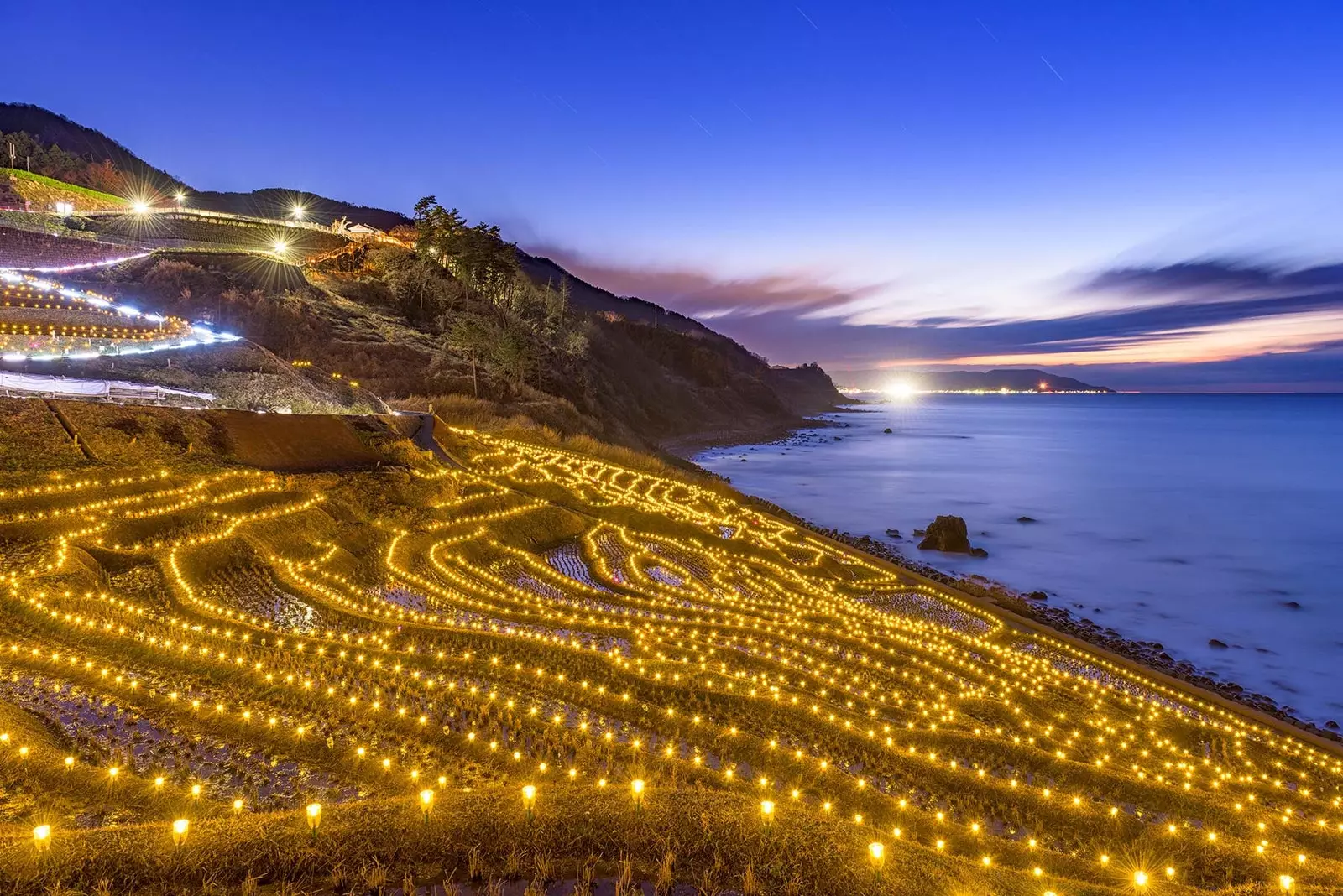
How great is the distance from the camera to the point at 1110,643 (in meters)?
21.0

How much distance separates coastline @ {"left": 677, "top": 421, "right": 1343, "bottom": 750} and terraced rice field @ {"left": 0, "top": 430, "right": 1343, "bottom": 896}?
1.12 metres

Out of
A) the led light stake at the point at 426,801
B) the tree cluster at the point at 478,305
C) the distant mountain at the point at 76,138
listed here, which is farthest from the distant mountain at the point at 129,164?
the led light stake at the point at 426,801

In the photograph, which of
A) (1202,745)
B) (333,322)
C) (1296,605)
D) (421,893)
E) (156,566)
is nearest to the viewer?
(421,893)

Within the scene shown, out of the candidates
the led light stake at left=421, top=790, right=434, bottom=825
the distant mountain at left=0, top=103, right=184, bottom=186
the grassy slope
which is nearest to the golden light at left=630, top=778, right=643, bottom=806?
the led light stake at left=421, top=790, right=434, bottom=825

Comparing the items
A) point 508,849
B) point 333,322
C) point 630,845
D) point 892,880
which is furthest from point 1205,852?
point 333,322

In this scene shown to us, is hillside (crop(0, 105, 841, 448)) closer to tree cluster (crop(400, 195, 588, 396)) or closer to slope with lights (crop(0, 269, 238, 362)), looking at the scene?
tree cluster (crop(400, 195, 588, 396))

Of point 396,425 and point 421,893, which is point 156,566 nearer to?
point 421,893

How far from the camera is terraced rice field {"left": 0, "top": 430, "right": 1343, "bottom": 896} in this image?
6414 mm

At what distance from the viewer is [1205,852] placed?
27.5 feet

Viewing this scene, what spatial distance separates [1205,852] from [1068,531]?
34.2m

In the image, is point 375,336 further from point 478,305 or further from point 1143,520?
point 1143,520

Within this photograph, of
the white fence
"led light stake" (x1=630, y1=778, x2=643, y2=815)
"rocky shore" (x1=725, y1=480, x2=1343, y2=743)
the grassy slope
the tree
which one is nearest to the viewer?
"led light stake" (x1=630, y1=778, x2=643, y2=815)

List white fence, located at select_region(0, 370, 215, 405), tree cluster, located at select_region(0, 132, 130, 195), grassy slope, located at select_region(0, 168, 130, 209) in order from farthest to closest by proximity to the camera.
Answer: tree cluster, located at select_region(0, 132, 130, 195) < grassy slope, located at select_region(0, 168, 130, 209) < white fence, located at select_region(0, 370, 215, 405)

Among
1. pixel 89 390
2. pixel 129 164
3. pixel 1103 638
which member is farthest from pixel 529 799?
pixel 129 164
